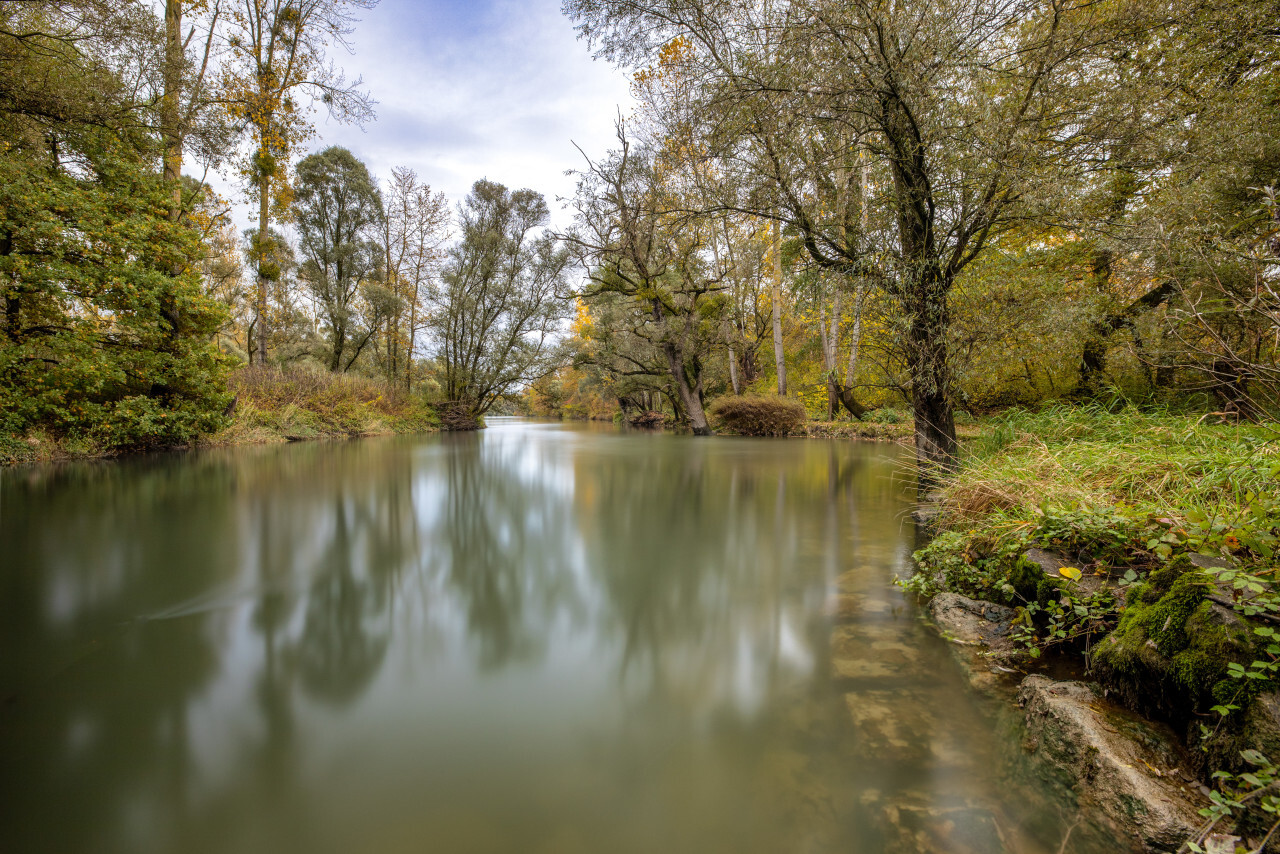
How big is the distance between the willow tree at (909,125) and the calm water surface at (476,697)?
2769 millimetres

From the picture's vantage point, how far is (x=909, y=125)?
4.62m

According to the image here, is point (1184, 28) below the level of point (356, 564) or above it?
above

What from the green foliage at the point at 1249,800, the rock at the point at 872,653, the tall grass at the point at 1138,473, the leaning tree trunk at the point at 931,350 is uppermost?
the leaning tree trunk at the point at 931,350

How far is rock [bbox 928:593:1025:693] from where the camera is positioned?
204cm

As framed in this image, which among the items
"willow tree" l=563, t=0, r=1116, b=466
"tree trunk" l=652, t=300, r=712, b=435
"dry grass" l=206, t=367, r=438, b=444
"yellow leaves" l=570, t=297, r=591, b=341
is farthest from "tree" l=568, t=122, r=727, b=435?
"dry grass" l=206, t=367, r=438, b=444

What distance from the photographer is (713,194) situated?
619 centimetres

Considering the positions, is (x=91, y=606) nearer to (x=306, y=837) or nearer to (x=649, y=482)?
(x=306, y=837)

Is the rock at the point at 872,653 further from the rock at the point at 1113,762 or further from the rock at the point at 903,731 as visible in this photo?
the rock at the point at 1113,762

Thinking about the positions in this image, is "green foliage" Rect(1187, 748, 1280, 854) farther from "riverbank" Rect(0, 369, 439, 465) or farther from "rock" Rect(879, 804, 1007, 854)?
"riverbank" Rect(0, 369, 439, 465)

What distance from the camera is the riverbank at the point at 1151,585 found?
125cm

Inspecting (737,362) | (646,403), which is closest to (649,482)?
(737,362)

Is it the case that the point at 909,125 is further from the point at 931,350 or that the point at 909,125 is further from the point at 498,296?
the point at 498,296

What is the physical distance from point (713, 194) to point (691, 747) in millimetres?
6218

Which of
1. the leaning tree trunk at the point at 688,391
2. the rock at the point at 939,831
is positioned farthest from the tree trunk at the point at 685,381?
the rock at the point at 939,831
